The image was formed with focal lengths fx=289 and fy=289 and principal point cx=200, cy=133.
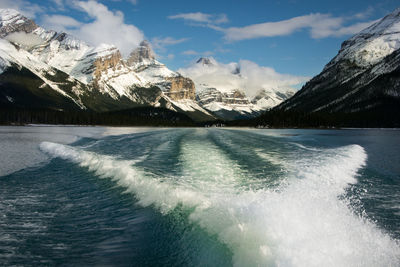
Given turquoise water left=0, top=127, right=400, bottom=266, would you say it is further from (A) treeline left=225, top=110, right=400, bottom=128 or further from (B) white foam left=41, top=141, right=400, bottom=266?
(A) treeline left=225, top=110, right=400, bottom=128

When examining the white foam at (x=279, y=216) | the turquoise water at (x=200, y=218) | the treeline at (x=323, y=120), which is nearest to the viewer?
the white foam at (x=279, y=216)

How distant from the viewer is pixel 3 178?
19.3 meters

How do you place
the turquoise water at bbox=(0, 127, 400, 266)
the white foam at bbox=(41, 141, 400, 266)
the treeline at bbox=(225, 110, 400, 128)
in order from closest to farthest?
the white foam at bbox=(41, 141, 400, 266) → the turquoise water at bbox=(0, 127, 400, 266) → the treeline at bbox=(225, 110, 400, 128)

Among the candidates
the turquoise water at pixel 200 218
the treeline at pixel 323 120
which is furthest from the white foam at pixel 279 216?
the treeline at pixel 323 120

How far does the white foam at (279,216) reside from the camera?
27.6 ft

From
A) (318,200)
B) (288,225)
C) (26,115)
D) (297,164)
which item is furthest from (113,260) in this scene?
(26,115)

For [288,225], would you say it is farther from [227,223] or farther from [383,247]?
[383,247]

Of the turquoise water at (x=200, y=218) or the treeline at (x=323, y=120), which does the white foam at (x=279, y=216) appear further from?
the treeline at (x=323, y=120)

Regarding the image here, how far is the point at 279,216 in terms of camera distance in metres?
10.9

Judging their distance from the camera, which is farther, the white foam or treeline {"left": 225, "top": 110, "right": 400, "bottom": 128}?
treeline {"left": 225, "top": 110, "right": 400, "bottom": 128}

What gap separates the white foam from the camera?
27.6 feet

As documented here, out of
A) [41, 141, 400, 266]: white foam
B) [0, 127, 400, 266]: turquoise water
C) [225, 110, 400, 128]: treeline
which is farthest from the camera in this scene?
[225, 110, 400, 128]: treeline

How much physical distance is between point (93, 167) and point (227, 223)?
15890mm

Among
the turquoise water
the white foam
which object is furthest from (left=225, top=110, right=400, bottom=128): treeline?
the white foam
